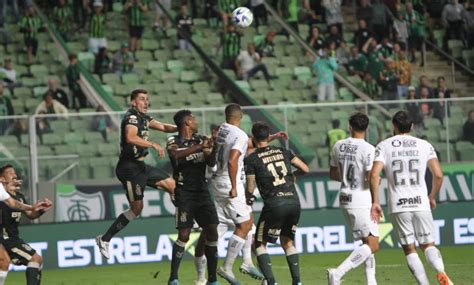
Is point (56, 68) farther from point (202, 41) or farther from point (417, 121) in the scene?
point (417, 121)

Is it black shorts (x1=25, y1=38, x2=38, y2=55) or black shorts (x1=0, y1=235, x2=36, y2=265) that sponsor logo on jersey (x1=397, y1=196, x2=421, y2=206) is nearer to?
black shorts (x1=0, y1=235, x2=36, y2=265)

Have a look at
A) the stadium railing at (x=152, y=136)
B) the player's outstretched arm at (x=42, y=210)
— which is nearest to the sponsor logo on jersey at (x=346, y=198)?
the player's outstretched arm at (x=42, y=210)

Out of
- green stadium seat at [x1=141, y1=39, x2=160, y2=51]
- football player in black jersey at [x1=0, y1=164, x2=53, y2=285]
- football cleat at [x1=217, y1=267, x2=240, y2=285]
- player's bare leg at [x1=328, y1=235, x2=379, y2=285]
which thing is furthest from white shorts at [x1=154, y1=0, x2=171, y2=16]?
player's bare leg at [x1=328, y1=235, x2=379, y2=285]

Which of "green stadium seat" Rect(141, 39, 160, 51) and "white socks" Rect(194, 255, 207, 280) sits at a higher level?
"green stadium seat" Rect(141, 39, 160, 51)

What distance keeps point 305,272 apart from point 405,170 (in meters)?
5.44

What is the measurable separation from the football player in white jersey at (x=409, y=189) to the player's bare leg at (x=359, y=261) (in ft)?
1.86

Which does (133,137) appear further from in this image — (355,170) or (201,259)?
(355,170)

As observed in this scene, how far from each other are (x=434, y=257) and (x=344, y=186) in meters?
1.41

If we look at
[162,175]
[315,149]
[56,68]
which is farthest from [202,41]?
[162,175]

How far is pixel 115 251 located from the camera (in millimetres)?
23281

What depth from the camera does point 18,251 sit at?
16641 mm

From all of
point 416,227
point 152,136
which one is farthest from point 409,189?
point 152,136

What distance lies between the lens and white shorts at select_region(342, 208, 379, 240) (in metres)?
16.1

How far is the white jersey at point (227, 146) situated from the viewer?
56.1ft
